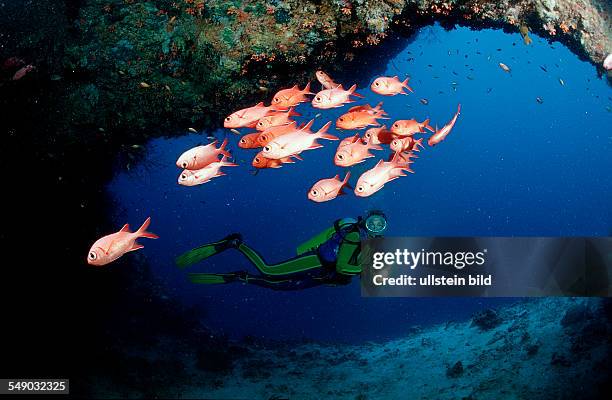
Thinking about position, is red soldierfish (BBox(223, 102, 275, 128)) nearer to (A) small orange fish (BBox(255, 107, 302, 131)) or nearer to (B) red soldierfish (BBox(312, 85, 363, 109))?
(A) small orange fish (BBox(255, 107, 302, 131))

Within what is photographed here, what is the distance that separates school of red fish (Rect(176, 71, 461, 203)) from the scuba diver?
117 centimetres

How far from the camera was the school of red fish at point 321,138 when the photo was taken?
4352mm

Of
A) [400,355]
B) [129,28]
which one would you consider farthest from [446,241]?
[400,355]

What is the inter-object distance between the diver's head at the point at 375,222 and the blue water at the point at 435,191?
21.9 metres

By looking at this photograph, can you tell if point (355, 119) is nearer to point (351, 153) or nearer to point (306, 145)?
point (351, 153)

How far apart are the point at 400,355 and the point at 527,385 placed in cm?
369

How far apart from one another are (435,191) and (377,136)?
73.9 m

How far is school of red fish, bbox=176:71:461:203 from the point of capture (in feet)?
14.3

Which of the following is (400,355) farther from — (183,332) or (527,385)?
(183,332)

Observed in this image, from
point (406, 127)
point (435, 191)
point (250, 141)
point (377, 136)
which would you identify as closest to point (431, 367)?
point (377, 136)

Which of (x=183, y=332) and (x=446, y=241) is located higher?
(x=446, y=241)

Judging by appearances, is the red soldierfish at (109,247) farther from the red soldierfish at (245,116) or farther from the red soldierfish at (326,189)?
the red soldierfish at (326,189)

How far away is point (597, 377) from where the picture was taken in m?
10.1

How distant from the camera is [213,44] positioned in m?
6.10
